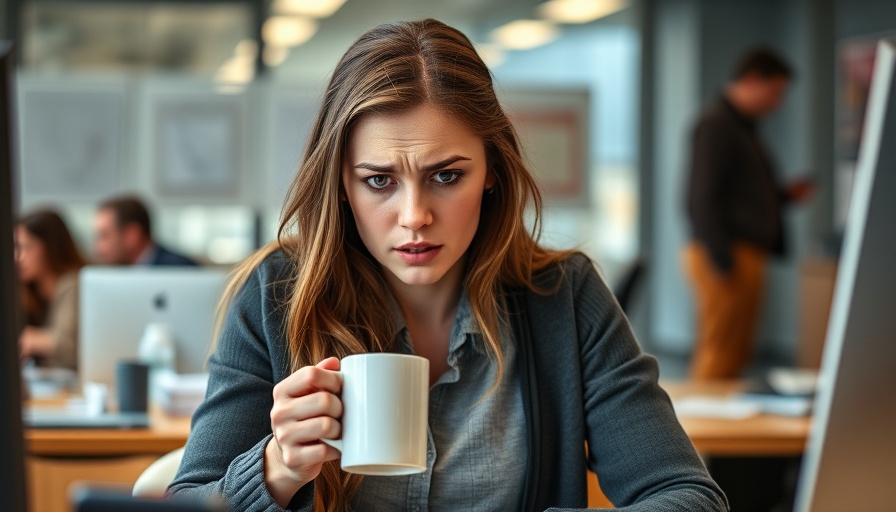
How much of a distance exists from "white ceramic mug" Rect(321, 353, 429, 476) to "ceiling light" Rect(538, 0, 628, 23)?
714 centimetres

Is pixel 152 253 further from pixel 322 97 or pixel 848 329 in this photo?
pixel 848 329

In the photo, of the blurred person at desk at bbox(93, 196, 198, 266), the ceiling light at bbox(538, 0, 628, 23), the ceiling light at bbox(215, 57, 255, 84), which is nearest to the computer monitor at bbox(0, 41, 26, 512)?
the blurred person at desk at bbox(93, 196, 198, 266)

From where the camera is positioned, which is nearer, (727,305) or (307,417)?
(307,417)

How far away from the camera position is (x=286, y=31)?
7285 mm

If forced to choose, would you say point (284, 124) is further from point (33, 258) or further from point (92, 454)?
point (92, 454)

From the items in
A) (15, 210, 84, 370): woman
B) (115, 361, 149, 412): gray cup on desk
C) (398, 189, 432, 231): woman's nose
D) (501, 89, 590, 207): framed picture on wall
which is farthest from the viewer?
(501, 89, 590, 207): framed picture on wall

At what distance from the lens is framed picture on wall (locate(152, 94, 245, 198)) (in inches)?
216

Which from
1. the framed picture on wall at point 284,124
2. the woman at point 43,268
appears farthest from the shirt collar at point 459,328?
the framed picture on wall at point 284,124

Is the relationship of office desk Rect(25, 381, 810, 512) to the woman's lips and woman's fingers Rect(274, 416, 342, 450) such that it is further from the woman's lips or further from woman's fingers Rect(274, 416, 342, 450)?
woman's fingers Rect(274, 416, 342, 450)

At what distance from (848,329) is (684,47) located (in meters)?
7.55

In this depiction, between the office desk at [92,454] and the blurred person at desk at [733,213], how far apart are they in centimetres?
356

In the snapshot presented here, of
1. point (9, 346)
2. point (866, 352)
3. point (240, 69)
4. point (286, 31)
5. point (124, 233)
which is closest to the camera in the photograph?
point (9, 346)

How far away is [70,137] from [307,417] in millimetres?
4789

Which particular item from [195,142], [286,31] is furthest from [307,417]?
[286,31]
